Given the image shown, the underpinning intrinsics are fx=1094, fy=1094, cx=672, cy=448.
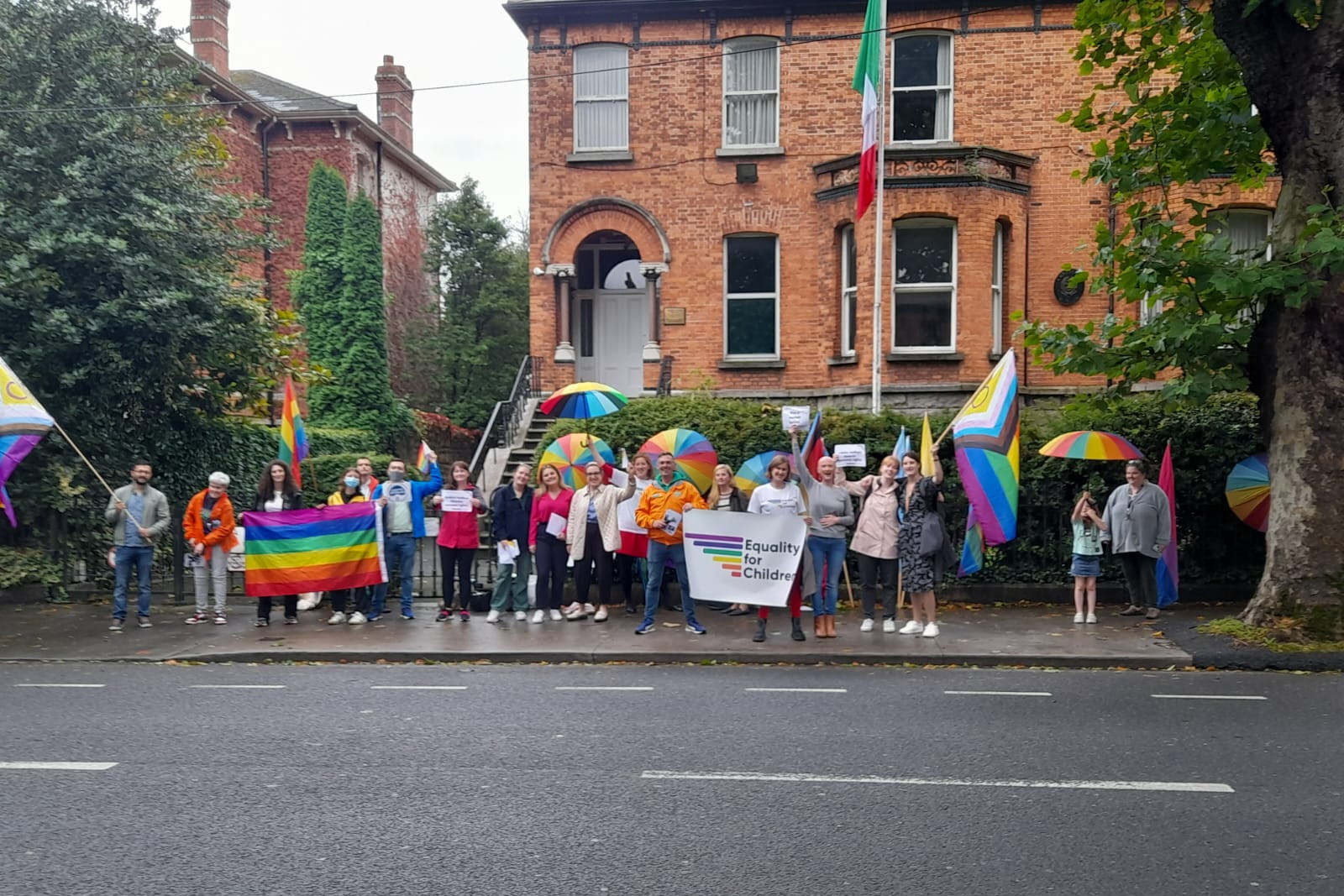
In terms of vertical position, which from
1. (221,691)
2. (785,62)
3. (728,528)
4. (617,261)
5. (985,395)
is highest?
(785,62)

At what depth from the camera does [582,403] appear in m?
13.8

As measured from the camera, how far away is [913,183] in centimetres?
1962

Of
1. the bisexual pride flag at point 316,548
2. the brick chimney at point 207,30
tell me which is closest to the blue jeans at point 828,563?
the bisexual pride flag at point 316,548

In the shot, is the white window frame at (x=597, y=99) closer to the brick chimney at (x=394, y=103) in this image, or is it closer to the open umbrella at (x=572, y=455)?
the open umbrella at (x=572, y=455)

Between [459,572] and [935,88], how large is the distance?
1336 centimetres

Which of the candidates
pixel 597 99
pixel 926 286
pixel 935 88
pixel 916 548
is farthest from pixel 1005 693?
pixel 597 99

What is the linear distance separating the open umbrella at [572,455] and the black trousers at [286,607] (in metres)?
3.38

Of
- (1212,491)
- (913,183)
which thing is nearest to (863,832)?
(1212,491)

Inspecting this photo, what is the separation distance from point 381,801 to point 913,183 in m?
16.4

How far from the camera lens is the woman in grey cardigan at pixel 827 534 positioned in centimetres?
1140

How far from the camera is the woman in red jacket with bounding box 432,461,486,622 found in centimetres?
1277

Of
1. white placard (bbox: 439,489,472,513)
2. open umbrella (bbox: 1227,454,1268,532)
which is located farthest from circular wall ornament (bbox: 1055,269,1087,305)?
white placard (bbox: 439,489,472,513)

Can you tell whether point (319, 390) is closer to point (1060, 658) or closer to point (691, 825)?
point (1060, 658)

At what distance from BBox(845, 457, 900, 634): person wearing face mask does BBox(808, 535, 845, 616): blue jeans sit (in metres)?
0.35
